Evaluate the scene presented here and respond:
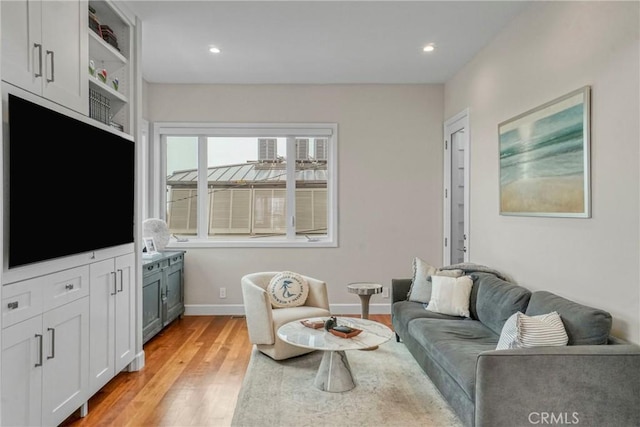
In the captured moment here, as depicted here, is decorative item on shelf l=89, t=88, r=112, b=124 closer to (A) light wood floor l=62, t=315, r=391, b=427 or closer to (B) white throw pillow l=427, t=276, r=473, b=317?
(A) light wood floor l=62, t=315, r=391, b=427

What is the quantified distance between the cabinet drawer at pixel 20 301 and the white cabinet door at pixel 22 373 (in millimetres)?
33

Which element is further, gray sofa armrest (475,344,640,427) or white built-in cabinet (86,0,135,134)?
white built-in cabinet (86,0,135,134)

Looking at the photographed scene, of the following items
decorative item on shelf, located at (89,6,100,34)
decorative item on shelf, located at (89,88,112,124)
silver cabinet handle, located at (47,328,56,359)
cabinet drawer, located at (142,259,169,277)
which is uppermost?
decorative item on shelf, located at (89,6,100,34)

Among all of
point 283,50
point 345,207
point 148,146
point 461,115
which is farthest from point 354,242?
point 148,146

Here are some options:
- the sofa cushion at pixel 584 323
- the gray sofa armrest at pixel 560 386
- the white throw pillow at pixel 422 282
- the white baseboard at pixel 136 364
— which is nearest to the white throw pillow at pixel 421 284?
the white throw pillow at pixel 422 282

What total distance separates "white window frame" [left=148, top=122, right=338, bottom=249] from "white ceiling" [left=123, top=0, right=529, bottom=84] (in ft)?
1.80

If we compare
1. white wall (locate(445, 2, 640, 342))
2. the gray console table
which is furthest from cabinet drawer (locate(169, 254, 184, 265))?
white wall (locate(445, 2, 640, 342))

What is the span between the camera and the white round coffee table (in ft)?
9.03

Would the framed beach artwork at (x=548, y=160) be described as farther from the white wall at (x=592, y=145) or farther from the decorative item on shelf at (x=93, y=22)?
the decorative item on shelf at (x=93, y=22)

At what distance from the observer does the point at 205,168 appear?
17.4ft

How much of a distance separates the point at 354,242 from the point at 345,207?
1.51ft

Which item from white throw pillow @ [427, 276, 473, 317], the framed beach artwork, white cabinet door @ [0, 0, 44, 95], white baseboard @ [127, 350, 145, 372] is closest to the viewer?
white cabinet door @ [0, 0, 44, 95]

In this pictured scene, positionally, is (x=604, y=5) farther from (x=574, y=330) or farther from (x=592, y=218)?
(x=574, y=330)

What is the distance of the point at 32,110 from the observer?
2.05 metres
